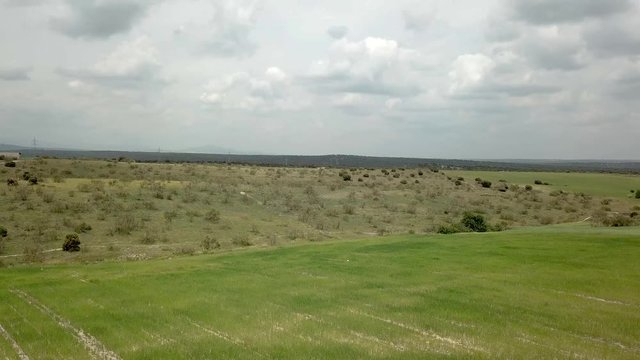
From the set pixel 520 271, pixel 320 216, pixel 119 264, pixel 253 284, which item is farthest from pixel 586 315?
pixel 320 216

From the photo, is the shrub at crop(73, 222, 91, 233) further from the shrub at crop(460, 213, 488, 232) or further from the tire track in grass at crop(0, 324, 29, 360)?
→ the shrub at crop(460, 213, 488, 232)

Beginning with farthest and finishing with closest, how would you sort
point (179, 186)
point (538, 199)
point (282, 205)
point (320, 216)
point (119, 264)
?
point (538, 199) < point (179, 186) < point (282, 205) < point (320, 216) < point (119, 264)

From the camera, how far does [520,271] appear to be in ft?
72.0

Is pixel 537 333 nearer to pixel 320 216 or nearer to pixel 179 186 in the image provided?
pixel 320 216

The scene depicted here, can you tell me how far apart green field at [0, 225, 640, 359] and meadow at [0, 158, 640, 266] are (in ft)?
48.1

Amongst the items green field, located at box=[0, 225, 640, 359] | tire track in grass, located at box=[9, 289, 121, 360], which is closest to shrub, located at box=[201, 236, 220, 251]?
green field, located at box=[0, 225, 640, 359]

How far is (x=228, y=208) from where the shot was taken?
198ft

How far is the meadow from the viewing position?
4194 centimetres

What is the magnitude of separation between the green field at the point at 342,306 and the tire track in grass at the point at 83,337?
2.2 inches

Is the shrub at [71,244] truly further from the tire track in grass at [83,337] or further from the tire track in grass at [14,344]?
the tire track in grass at [14,344]

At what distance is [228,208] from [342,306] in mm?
44243

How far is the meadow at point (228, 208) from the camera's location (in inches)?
1651

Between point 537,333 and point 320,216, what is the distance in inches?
1807

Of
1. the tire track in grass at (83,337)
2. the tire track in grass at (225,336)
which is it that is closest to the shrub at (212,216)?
the tire track in grass at (83,337)
